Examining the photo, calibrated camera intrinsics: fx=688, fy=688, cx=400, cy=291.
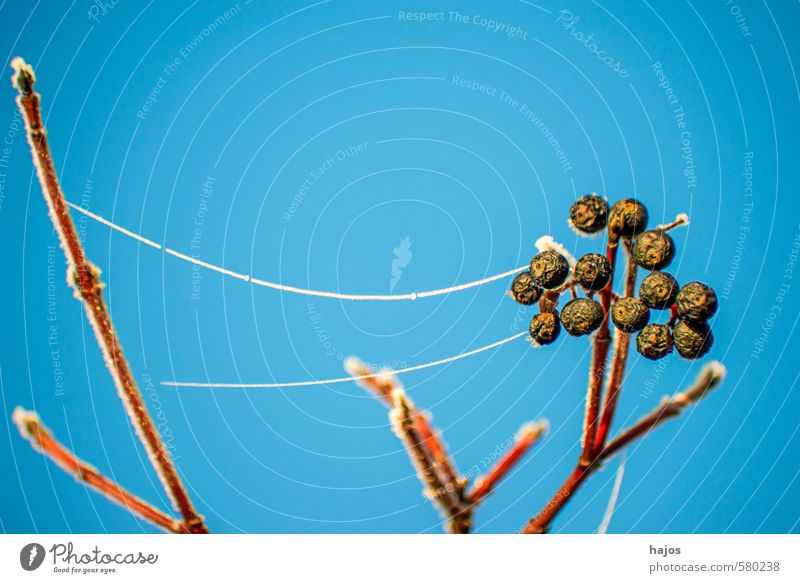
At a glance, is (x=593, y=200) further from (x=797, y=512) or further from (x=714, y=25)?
(x=797, y=512)

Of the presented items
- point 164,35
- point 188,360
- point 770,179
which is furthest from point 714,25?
point 188,360

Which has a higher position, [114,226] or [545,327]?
[114,226]

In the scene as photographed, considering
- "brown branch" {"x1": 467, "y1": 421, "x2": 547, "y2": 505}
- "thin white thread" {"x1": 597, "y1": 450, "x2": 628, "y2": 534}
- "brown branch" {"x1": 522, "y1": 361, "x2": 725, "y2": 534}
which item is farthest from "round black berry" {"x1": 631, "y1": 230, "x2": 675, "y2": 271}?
"thin white thread" {"x1": 597, "y1": 450, "x2": 628, "y2": 534}

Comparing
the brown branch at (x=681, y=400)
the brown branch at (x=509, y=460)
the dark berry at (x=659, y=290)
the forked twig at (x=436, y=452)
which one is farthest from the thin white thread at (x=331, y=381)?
the dark berry at (x=659, y=290)

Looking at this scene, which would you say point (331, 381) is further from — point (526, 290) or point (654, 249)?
point (654, 249)

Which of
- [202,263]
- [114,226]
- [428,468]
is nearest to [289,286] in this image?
[202,263]
